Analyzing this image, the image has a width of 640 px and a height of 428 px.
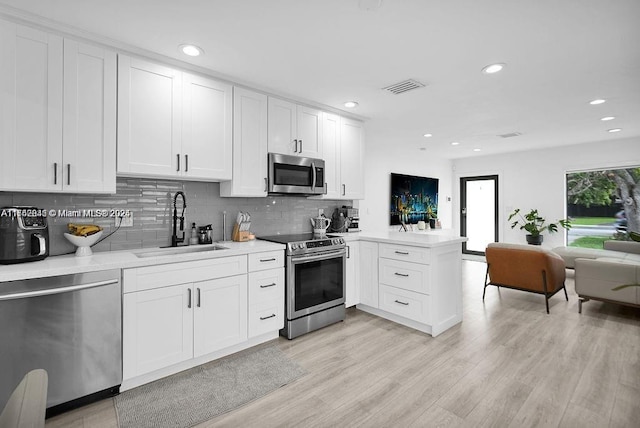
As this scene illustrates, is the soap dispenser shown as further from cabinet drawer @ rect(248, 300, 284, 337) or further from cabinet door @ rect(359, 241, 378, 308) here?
cabinet door @ rect(359, 241, 378, 308)

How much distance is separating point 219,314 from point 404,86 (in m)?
2.74

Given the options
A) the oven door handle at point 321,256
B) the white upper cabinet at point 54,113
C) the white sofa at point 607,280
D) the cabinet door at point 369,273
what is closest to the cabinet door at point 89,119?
the white upper cabinet at point 54,113

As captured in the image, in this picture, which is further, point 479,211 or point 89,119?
point 479,211

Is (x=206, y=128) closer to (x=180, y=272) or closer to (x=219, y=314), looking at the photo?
(x=180, y=272)

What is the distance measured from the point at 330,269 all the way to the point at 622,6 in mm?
2933

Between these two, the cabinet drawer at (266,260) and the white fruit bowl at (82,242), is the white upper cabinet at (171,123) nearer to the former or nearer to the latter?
the white fruit bowl at (82,242)

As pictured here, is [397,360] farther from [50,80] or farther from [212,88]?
[50,80]

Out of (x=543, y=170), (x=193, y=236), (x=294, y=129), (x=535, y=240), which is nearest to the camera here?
(x=193, y=236)

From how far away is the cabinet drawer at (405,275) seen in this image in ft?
10.1

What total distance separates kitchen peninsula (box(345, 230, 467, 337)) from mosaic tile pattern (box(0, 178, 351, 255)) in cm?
104

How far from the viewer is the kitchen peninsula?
3070 millimetres

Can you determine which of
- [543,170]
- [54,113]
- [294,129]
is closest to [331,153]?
[294,129]

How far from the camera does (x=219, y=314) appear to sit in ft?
8.37

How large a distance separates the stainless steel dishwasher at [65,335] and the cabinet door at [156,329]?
0.06 meters
